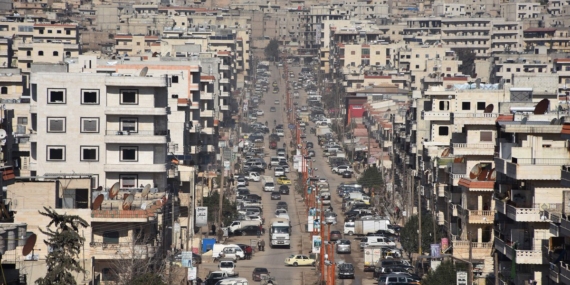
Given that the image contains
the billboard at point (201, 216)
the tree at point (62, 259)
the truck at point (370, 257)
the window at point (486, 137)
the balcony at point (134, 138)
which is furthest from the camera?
the billboard at point (201, 216)

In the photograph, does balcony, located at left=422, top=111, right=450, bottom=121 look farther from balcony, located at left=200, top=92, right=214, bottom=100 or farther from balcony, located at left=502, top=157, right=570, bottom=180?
balcony, located at left=502, top=157, right=570, bottom=180

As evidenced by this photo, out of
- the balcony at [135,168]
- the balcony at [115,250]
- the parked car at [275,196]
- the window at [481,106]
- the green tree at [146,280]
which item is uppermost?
the window at [481,106]

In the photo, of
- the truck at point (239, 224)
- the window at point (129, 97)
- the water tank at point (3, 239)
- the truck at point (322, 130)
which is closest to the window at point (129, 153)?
the window at point (129, 97)

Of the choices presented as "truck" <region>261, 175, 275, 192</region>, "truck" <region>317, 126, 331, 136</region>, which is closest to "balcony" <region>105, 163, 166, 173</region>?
"truck" <region>261, 175, 275, 192</region>

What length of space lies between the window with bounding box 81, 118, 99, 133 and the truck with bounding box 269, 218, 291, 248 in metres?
17.4

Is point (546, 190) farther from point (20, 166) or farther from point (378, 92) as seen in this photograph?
point (378, 92)

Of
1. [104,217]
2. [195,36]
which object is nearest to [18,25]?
[195,36]

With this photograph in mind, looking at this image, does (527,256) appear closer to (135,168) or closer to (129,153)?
(135,168)

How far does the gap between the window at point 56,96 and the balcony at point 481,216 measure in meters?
18.6

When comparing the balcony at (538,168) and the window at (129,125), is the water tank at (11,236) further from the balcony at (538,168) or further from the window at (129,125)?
the window at (129,125)

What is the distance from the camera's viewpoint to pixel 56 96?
74.9 m

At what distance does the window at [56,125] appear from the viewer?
74750mm

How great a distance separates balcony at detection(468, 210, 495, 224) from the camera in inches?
2793

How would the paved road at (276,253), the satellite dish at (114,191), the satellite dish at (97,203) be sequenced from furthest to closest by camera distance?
the paved road at (276,253), the satellite dish at (114,191), the satellite dish at (97,203)
